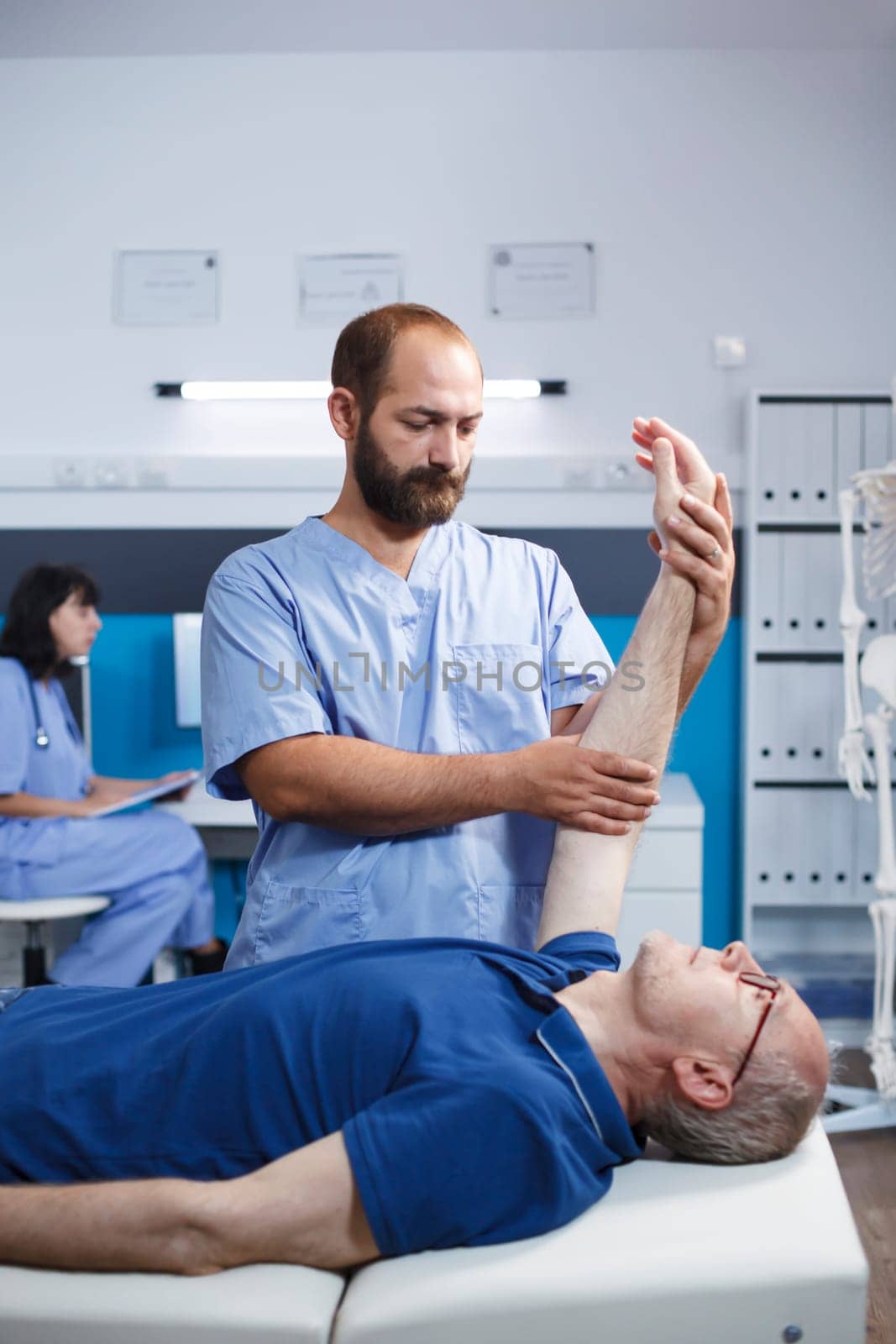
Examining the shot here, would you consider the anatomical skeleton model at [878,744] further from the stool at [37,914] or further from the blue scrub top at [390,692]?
the stool at [37,914]

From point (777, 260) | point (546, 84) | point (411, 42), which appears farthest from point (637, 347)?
point (411, 42)

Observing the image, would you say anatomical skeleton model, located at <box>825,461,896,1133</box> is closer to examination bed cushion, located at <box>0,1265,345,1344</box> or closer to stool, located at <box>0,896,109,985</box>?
stool, located at <box>0,896,109,985</box>

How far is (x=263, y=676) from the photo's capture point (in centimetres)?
A: 131

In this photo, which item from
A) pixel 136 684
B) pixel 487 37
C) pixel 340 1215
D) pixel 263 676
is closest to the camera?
pixel 340 1215

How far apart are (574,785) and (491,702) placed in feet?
0.71

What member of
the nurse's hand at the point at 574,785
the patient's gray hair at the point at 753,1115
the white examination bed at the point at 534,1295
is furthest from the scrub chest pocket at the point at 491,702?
the white examination bed at the point at 534,1295

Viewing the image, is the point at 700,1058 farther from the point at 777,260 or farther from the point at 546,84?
the point at 546,84

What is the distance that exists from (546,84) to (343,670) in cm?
261

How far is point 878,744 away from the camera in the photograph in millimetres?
2645

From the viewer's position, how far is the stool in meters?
2.80

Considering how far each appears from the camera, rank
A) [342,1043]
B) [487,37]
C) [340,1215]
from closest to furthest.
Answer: [340,1215] < [342,1043] < [487,37]

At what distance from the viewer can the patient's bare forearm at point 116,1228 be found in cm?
96

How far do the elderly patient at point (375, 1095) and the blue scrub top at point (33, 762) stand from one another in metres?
1.67

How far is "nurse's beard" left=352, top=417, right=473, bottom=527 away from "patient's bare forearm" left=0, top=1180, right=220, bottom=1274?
2.37 ft
